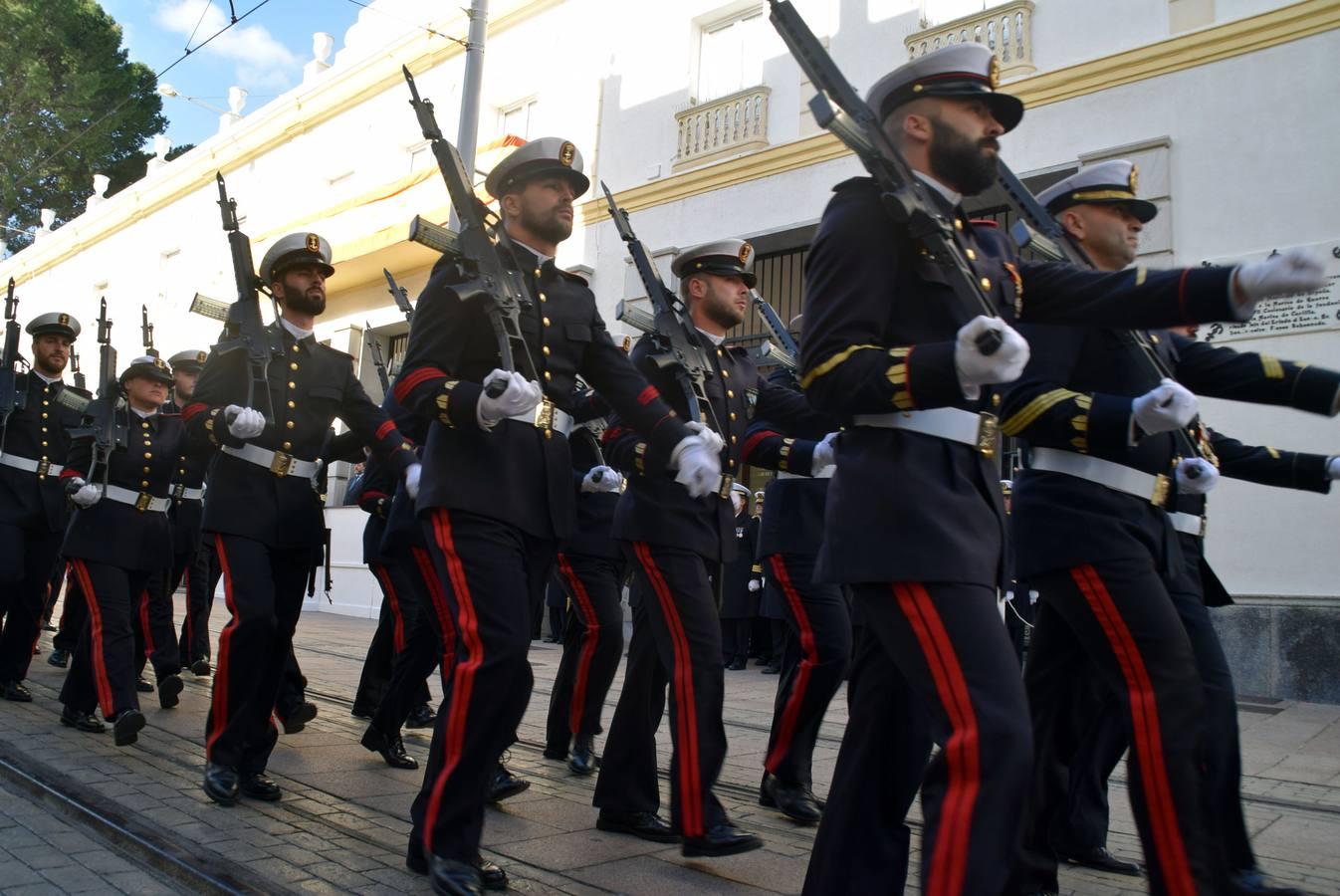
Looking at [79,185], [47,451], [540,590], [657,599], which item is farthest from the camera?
[79,185]

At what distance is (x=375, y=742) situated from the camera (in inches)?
193

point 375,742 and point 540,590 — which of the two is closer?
point 540,590

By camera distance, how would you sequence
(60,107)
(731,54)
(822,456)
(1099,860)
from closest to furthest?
1. (1099,860)
2. (822,456)
3. (731,54)
4. (60,107)

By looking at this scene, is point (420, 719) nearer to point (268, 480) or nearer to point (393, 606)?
point (393, 606)

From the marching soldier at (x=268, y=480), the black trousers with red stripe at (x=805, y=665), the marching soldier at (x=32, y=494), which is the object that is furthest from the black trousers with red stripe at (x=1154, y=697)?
the marching soldier at (x=32, y=494)

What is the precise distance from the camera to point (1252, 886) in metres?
2.92

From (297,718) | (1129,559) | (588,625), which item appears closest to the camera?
(1129,559)

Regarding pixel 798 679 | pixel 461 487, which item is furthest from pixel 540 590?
pixel 798 679

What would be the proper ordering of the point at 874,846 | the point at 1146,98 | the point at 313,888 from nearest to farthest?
1. the point at 874,846
2. the point at 313,888
3. the point at 1146,98

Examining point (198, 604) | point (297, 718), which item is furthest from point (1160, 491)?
point (198, 604)

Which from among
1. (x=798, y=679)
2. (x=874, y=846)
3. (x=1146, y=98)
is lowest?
(x=874, y=846)

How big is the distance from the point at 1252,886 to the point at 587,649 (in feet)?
8.92

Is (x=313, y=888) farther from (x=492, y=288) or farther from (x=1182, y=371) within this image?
(x=1182, y=371)

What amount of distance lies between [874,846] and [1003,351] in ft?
3.59
